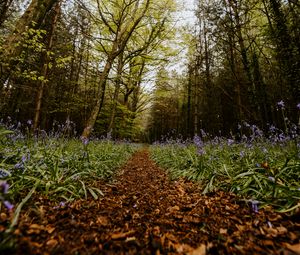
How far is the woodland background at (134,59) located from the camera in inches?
294

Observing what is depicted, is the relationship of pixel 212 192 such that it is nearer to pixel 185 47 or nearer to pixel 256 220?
pixel 256 220

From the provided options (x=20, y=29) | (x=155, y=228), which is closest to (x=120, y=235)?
(x=155, y=228)

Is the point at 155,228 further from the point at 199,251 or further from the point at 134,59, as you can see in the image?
the point at 134,59

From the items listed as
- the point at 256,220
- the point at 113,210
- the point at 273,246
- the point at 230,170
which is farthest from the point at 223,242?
the point at 230,170

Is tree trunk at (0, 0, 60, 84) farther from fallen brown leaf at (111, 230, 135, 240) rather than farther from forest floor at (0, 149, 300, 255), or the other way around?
fallen brown leaf at (111, 230, 135, 240)

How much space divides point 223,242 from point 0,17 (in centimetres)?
1017

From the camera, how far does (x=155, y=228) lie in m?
1.77

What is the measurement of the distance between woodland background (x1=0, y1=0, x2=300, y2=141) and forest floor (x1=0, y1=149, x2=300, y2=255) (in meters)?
2.56

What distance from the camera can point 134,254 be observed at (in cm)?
131

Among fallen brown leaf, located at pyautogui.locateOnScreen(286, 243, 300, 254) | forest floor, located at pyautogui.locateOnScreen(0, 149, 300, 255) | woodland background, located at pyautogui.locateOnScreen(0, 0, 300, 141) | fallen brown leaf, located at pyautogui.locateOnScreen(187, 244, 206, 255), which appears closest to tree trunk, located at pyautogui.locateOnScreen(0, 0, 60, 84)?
woodland background, located at pyautogui.locateOnScreen(0, 0, 300, 141)

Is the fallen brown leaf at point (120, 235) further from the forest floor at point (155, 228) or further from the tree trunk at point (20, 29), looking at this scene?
the tree trunk at point (20, 29)

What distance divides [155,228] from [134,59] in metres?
16.4

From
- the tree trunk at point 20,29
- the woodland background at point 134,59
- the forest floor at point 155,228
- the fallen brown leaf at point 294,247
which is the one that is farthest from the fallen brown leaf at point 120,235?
the tree trunk at point 20,29

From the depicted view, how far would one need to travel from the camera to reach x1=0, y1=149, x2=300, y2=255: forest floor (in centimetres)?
137
